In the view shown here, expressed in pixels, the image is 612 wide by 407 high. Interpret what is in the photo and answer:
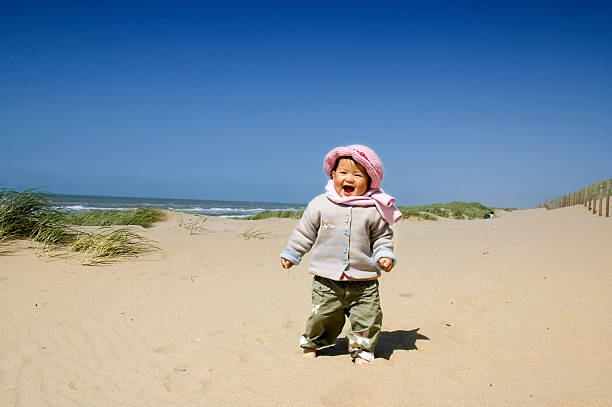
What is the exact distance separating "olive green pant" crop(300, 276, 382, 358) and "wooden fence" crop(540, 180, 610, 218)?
383 inches

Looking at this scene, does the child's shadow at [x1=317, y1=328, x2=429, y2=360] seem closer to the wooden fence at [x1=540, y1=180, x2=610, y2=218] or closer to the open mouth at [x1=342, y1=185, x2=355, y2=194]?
the open mouth at [x1=342, y1=185, x2=355, y2=194]

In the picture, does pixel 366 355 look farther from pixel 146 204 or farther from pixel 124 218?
pixel 146 204

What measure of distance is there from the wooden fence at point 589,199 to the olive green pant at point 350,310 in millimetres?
9738

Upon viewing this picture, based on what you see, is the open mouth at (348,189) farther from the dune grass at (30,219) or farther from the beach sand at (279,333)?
the dune grass at (30,219)

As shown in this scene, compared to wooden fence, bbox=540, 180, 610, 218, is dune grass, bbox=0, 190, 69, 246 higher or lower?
lower

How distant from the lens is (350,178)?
10.2 ft

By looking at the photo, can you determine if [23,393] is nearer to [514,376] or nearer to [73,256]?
[514,376]

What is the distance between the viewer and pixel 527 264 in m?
5.98

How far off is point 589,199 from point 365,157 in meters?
14.7

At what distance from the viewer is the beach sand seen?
2531 millimetres

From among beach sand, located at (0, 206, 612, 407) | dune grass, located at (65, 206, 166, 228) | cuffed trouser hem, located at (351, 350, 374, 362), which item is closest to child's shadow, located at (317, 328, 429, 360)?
beach sand, located at (0, 206, 612, 407)

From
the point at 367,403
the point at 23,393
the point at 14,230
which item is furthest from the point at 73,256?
the point at 367,403

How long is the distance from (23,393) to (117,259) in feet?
11.6

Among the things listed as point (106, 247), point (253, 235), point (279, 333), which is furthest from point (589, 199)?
point (106, 247)
